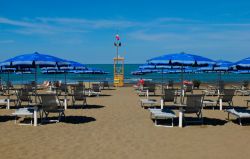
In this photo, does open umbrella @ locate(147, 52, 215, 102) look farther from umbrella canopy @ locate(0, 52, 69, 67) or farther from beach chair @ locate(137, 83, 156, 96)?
beach chair @ locate(137, 83, 156, 96)

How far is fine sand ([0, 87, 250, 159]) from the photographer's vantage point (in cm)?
636

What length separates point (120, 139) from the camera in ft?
24.8

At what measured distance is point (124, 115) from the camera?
1119 cm

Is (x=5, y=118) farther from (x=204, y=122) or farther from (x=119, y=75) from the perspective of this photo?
(x=119, y=75)

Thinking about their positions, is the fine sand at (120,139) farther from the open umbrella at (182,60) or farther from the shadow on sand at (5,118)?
the open umbrella at (182,60)

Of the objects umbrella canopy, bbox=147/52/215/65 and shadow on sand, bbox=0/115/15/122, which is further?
shadow on sand, bbox=0/115/15/122

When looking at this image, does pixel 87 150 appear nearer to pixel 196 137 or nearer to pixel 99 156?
pixel 99 156

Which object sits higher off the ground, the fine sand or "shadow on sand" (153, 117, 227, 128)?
"shadow on sand" (153, 117, 227, 128)

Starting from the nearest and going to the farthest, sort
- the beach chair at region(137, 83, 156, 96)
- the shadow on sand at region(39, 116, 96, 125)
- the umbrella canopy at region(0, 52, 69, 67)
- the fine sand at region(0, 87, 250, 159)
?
the fine sand at region(0, 87, 250, 159) → the umbrella canopy at region(0, 52, 69, 67) → the shadow on sand at region(39, 116, 96, 125) → the beach chair at region(137, 83, 156, 96)

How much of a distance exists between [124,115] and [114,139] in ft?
12.0

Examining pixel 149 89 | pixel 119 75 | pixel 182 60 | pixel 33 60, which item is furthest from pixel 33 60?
pixel 119 75


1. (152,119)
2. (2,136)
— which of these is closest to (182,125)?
(152,119)

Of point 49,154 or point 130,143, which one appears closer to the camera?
point 49,154

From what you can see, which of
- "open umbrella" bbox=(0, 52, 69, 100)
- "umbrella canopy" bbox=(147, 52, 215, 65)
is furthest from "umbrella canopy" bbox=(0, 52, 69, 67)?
"umbrella canopy" bbox=(147, 52, 215, 65)
